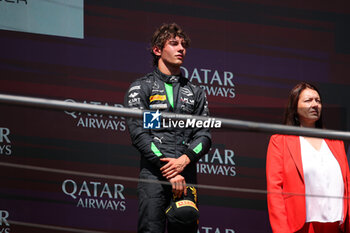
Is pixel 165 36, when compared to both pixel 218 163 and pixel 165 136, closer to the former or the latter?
pixel 165 136

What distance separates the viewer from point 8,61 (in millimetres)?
3533

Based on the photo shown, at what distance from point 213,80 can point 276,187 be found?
1.27 metres

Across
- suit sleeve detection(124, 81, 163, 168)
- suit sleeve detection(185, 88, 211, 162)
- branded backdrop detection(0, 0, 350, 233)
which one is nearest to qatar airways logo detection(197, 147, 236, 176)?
branded backdrop detection(0, 0, 350, 233)

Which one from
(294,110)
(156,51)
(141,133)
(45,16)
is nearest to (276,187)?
(294,110)

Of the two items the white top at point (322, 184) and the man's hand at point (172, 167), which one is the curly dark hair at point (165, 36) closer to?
the man's hand at point (172, 167)

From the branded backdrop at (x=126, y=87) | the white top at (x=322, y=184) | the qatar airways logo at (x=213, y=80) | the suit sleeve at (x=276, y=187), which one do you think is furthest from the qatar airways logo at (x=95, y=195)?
the white top at (x=322, y=184)

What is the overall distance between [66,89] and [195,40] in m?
0.84

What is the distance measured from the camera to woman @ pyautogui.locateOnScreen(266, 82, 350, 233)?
2.67m

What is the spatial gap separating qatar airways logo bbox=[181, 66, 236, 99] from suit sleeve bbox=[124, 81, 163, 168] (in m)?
1.10

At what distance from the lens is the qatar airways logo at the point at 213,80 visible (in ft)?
12.6

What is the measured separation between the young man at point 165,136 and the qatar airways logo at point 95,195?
0.85 m

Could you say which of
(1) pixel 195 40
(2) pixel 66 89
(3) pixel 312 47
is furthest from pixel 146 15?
(3) pixel 312 47

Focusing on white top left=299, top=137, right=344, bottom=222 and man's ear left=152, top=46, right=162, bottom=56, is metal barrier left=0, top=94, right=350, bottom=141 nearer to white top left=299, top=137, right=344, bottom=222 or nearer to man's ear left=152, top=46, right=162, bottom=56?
white top left=299, top=137, right=344, bottom=222

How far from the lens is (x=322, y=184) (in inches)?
106
